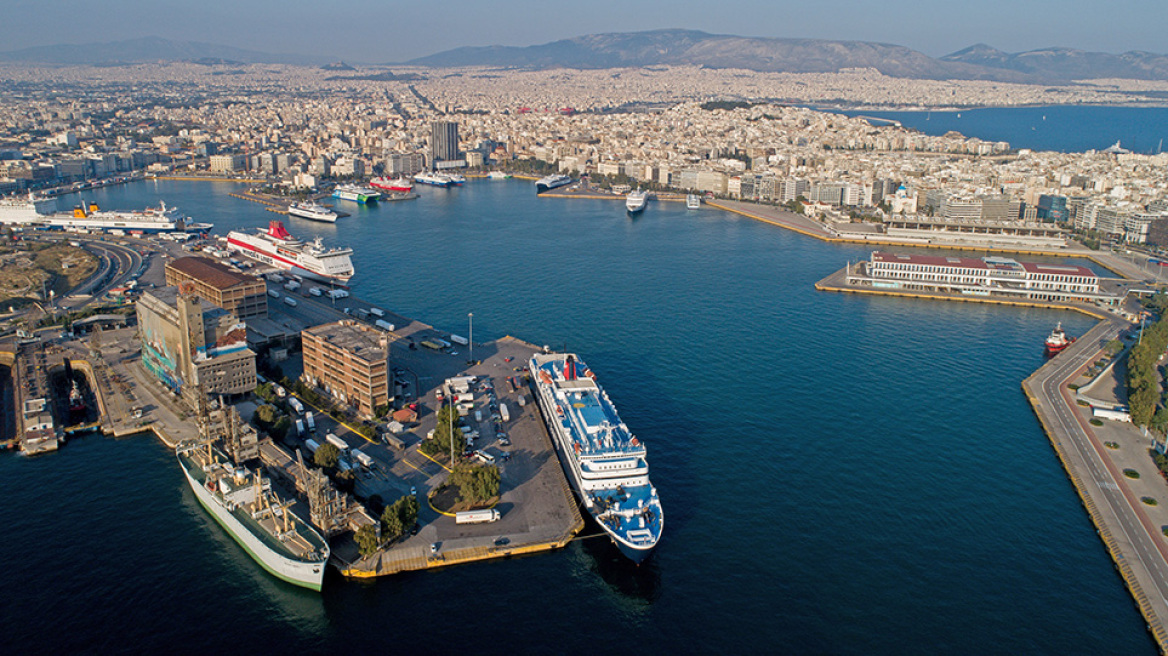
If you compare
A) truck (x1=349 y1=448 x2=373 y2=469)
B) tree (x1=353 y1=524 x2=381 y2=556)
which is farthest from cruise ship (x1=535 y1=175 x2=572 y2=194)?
tree (x1=353 y1=524 x2=381 y2=556)

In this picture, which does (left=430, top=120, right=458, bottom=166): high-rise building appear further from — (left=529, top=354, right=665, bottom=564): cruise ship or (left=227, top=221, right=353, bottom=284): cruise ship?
(left=529, top=354, right=665, bottom=564): cruise ship

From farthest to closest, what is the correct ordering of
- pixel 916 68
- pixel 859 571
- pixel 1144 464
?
1. pixel 916 68
2. pixel 1144 464
3. pixel 859 571

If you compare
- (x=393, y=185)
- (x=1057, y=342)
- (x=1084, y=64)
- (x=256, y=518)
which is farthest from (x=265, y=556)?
Result: (x=1084, y=64)

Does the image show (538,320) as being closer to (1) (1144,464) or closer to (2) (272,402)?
(2) (272,402)

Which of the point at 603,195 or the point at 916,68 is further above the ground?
the point at 916,68

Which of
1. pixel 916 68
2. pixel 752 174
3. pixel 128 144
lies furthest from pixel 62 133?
pixel 916 68

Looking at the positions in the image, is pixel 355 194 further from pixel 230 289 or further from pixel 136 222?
pixel 230 289
